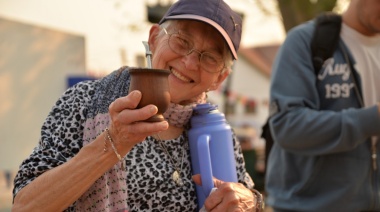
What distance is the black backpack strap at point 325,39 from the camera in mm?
2613

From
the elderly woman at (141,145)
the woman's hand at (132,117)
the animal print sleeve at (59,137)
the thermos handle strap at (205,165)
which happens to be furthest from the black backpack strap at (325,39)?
the woman's hand at (132,117)

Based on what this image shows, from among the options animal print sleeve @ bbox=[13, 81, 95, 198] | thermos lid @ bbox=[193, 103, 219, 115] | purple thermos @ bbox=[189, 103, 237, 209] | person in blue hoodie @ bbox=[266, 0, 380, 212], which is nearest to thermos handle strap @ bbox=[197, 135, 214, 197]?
purple thermos @ bbox=[189, 103, 237, 209]

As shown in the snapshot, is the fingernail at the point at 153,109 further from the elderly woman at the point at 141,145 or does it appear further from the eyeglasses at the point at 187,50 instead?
the eyeglasses at the point at 187,50

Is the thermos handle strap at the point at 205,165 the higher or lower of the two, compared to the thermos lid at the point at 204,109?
lower

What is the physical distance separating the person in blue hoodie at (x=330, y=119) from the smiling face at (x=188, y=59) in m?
0.89

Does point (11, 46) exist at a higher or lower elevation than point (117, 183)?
higher

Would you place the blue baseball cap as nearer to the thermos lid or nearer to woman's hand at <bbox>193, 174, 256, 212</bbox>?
the thermos lid

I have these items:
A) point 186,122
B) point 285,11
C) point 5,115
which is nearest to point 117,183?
point 186,122

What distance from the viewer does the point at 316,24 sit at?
274 centimetres

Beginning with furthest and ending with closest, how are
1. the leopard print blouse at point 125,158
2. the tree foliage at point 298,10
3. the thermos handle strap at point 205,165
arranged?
the tree foliage at point 298,10 < the thermos handle strap at point 205,165 < the leopard print blouse at point 125,158

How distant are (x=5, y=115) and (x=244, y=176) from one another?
10.8 ft

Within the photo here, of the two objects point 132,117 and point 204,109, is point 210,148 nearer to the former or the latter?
point 204,109

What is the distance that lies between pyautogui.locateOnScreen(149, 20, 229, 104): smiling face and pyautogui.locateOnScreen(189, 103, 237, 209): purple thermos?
8 centimetres

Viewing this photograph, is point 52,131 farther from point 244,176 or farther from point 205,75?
point 244,176
